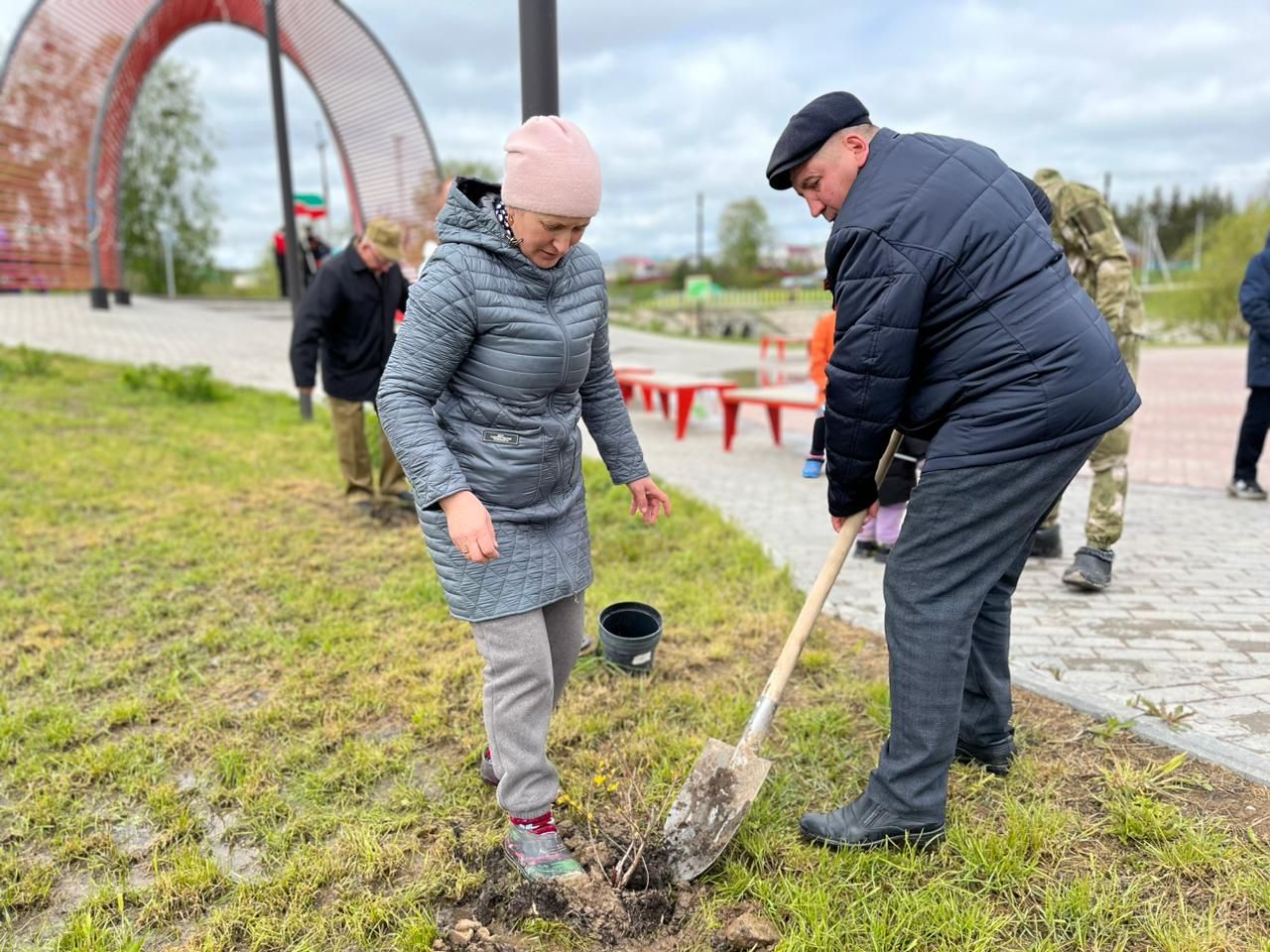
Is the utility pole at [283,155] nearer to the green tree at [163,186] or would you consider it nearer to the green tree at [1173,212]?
the green tree at [163,186]

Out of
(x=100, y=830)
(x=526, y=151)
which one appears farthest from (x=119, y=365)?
(x=526, y=151)

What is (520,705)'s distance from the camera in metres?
2.11

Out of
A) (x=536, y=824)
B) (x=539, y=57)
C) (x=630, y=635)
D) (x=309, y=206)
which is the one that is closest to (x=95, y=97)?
(x=309, y=206)

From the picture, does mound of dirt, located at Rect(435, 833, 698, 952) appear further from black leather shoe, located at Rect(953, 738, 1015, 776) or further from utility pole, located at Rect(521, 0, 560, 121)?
utility pole, located at Rect(521, 0, 560, 121)

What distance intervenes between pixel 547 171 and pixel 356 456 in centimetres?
431

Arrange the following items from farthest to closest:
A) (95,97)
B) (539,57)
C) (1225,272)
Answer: (1225,272)
(95,97)
(539,57)

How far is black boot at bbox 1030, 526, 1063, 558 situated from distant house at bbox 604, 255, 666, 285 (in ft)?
151

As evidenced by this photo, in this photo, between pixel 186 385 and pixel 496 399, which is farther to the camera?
pixel 186 385

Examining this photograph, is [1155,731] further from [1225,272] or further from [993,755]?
[1225,272]

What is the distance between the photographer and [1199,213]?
7406 centimetres

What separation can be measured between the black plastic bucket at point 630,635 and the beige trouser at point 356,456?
8.64 ft

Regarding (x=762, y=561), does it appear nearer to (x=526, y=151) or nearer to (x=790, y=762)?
(x=790, y=762)

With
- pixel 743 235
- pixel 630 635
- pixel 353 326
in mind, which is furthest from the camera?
pixel 743 235

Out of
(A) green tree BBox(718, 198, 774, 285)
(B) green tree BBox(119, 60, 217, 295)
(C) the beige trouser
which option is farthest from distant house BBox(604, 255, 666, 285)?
(C) the beige trouser
